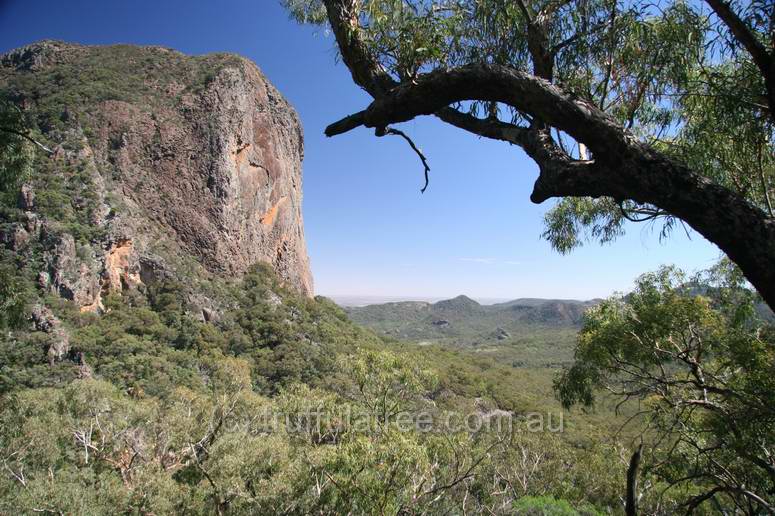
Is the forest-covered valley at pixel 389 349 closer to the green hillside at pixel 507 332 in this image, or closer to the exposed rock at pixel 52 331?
the exposed rock at pixel 52 331

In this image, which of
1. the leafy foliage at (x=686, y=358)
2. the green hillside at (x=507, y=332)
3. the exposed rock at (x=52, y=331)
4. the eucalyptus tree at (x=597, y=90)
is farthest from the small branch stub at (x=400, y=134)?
the green hillside at (x=507, y=332)

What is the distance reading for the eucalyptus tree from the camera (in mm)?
1439

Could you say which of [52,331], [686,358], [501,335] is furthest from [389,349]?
[501,335]

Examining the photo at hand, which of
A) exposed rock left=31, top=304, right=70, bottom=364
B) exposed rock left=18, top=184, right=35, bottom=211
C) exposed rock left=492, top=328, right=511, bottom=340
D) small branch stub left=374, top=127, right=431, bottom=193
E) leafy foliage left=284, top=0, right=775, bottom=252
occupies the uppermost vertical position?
exposed rock left=18, top=184, right=35, bottom=211

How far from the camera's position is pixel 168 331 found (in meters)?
33.4

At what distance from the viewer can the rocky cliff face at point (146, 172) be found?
3209 centimetres

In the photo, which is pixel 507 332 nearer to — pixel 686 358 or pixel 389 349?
pixel 389 349

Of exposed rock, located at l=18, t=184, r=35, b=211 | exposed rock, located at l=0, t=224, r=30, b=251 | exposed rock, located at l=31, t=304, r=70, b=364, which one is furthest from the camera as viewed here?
exposed rock, located at l=18, t=184, r=35, b=211

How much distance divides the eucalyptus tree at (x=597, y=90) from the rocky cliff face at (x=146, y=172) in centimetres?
3642

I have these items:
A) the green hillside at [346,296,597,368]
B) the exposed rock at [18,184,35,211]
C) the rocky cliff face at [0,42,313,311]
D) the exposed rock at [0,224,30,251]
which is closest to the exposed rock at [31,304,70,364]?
the rocky cliff face at [0,42,313,311]

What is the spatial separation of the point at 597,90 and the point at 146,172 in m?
49.9

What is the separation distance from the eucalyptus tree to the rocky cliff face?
36420 mm

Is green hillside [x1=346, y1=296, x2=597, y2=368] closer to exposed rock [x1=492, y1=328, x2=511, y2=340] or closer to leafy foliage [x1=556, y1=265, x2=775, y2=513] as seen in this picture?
exposed rock [x1=492, y1=328, x2=511, y2=340]

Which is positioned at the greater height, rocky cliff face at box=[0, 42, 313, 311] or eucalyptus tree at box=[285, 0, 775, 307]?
rocky cliff face at box=[0, 42, 313, 311]
